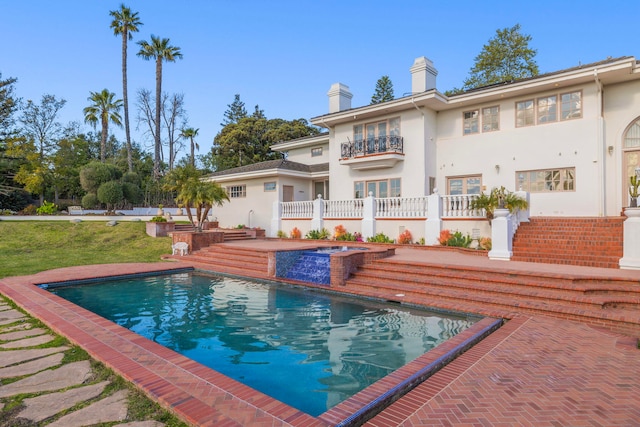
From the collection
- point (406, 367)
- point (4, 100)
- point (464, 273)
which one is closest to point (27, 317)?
point (406, 367)

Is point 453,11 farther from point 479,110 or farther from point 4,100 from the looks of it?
point 4,100

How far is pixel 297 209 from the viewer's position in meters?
19.7

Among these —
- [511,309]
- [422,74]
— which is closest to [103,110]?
[422,74]

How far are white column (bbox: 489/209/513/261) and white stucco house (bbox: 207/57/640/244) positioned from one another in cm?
310

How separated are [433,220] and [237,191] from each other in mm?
13880

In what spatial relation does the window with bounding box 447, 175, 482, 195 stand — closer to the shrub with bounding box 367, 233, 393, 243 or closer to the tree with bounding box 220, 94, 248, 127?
the shrub with bounding box 367, 233, 393, 243

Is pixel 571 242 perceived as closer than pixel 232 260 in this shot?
Yes

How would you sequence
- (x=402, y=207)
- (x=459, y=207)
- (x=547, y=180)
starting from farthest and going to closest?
(x=402, y=207), (x=547, y=180), (x=459, y=207)

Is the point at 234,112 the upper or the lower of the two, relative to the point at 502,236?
upper

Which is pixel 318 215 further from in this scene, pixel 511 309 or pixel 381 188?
pixel 511 309

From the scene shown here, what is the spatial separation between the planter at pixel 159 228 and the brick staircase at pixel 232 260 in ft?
17.3

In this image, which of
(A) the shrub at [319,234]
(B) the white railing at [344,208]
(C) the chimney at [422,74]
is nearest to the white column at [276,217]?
(A) the shrub at [319,234]

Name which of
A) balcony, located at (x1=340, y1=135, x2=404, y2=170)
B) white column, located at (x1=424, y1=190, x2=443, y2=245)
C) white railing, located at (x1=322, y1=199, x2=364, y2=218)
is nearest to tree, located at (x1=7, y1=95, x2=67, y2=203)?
white railing, located at (x1=322, y1=199, x2=364, y2=218)

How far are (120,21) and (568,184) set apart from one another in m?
42.9
